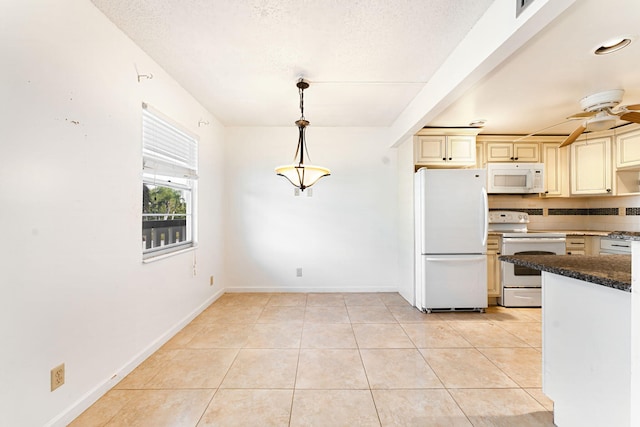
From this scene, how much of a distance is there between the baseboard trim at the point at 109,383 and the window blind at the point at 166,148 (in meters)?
1.45

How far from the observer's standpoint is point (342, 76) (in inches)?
103

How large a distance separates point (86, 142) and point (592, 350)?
289cm

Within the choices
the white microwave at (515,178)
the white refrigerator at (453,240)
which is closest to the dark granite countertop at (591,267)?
the white refrigerator at (453,240)

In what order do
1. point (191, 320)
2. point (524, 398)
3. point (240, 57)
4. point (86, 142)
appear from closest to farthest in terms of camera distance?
point (86, 142), point (524, 398), point (240, 57), point (191, 320)

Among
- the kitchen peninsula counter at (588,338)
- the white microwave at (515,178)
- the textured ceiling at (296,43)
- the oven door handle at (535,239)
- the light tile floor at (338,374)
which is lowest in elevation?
the light tile floor at (338,374)

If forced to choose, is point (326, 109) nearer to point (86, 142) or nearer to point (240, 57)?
point (240, 57)

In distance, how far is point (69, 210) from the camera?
5.20 feet

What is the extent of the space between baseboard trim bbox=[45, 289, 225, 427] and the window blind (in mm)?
1455

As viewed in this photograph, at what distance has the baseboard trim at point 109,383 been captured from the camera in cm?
154

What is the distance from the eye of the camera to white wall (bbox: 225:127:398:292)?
4.18 m

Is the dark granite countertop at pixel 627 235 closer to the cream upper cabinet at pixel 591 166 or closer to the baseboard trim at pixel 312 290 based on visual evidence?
the baseboard trim at pixel 312 290

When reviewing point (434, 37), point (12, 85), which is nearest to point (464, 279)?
point (434, 37)

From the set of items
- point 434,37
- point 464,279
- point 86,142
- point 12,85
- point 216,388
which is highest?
point 434,37

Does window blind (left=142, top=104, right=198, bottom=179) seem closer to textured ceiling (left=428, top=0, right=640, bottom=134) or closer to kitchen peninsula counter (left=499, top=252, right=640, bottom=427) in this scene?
kitchen peninsula counter (left=499, top=252, right=640, bottom=427)
